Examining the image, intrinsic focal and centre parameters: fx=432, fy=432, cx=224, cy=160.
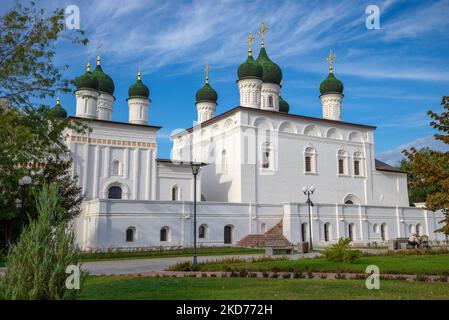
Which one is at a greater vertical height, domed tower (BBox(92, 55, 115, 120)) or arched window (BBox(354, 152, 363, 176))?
domed tower (BBox(92, 55, 115, 120))

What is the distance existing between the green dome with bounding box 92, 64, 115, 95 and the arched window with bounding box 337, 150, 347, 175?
19.4 meters

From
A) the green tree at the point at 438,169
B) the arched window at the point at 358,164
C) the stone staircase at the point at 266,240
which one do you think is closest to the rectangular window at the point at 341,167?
the arched window at the point at 358,164

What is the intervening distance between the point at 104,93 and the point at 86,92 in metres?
3.25

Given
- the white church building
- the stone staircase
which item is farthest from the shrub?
the stone staircase

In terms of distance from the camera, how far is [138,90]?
33.9m

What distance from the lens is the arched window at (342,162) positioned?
36.4m

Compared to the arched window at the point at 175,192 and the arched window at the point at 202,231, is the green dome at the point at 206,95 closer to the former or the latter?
the arched window at the point at 175,192

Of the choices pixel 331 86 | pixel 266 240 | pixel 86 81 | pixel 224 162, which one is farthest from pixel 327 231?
pixel 86 81

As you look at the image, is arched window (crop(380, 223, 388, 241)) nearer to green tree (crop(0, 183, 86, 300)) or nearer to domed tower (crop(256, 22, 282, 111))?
domed tower (crop(256, 22, 282, 111))

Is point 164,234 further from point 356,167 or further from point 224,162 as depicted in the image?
point 356,167

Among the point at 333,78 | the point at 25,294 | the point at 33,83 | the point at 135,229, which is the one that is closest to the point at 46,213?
the point at 25,294

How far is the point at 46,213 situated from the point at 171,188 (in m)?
24.4

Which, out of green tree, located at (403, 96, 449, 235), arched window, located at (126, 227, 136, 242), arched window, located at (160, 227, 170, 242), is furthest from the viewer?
arched window, located at (160, 227, 170, 242)

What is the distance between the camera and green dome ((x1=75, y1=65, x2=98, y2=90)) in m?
30.1
